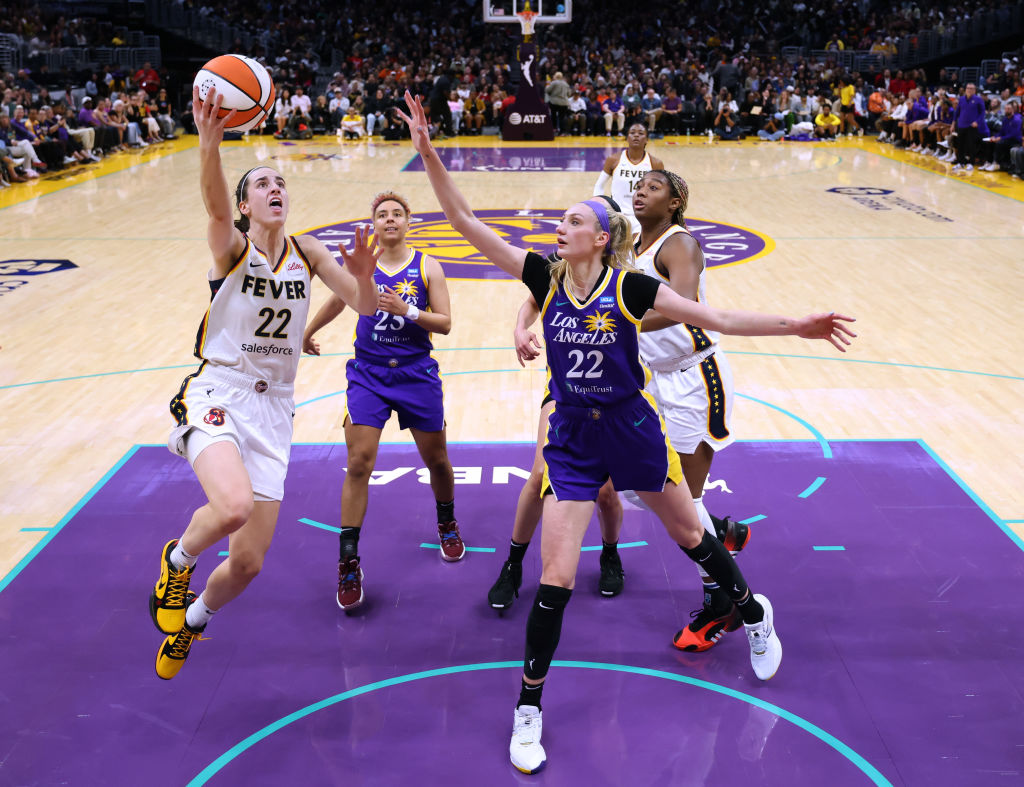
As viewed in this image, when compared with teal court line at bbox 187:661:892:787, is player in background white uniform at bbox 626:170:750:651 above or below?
above

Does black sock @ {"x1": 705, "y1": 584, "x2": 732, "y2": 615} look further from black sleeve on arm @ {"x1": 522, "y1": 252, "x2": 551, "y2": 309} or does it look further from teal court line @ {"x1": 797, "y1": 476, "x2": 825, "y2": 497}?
teal court line @ {"x1": 797, "y1": 476, "x2": 825, "y2": 497}

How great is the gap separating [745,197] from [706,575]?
42.4ft

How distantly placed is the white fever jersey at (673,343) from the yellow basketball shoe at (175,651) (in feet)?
7.59

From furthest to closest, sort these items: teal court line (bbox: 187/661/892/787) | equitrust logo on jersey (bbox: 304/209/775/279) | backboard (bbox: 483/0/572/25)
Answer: backboard (bbox: 483/0/572/25)
equitrust logo on jersey (bbox: 304/209/775/279)
teal court line (bbox: 187/661/892/787)

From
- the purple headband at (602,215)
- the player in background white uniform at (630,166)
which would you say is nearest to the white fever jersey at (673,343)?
the purple headband at (602,215)

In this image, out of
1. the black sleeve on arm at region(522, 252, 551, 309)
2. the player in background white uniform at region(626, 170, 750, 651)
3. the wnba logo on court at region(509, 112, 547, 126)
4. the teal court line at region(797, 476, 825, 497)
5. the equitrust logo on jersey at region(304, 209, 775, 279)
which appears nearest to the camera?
the black sleeve on arm at region(522, 252, 551, 309)

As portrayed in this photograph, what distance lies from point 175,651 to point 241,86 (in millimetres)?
2494

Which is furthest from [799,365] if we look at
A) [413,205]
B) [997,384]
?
[413,205]

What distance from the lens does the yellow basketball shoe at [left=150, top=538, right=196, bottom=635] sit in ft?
13.9

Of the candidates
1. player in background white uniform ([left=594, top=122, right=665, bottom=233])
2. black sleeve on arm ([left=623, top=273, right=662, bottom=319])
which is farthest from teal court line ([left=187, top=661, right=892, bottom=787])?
player in background white uniform ([left=594, top=122, right=665, bottom=233])

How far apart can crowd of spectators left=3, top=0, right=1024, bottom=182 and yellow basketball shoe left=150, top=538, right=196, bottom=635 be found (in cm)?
1737

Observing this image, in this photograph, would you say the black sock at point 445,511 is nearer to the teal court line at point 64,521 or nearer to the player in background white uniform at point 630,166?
the teal court line at point 64,521

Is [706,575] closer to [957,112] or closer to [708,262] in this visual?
[708,262]

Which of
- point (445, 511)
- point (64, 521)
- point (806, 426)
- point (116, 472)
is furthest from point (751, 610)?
point (116, 472)
